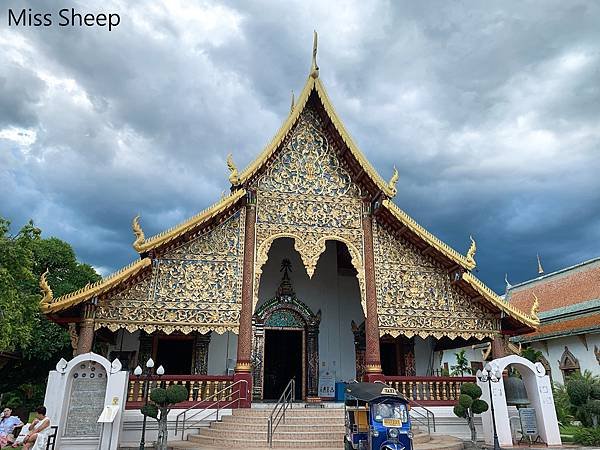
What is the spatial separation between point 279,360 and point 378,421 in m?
7.48

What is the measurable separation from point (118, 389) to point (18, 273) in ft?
12.8

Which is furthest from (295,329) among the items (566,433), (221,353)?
(566,433)

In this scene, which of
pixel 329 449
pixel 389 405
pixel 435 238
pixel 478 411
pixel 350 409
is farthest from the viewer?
pixel 435 238

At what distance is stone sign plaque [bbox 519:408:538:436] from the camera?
345 inches

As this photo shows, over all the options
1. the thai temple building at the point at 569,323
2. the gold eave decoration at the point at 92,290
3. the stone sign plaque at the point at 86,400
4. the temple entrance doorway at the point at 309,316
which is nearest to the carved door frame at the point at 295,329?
the temple entrance doorway at the point at 309,316

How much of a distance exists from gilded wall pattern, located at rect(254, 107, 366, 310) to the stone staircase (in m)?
2.73

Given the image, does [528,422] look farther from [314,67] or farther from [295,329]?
[314,67]

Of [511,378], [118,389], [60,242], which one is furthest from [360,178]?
[60,242]

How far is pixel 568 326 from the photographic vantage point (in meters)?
16.6

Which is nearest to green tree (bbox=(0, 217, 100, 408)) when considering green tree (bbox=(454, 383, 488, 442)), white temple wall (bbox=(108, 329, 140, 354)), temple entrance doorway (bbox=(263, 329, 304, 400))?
white temple wall (bbox=(108, 329, 140, 354))

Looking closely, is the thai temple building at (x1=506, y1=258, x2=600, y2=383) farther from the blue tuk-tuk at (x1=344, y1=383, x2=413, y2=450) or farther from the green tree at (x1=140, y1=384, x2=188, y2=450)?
the green tree at (x1=140, y1=384, x2=188, y2=450)

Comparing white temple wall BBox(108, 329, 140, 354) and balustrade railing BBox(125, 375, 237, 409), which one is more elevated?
white temple wall BBox(108, 329, 140, 354)

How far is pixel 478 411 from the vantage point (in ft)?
27.3

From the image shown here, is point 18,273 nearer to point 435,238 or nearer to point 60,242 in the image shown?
point 60,242
